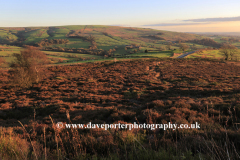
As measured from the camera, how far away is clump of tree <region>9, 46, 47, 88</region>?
2306cm

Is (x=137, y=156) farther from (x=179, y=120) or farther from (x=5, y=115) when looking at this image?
(x=5, y=115)

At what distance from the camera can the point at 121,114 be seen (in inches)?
310

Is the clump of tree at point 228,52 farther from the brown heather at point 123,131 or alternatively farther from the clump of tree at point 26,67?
the clump of tree at point 26,67

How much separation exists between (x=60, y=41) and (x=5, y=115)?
137706 mm

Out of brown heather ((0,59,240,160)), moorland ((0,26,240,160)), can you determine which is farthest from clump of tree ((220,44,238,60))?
brown heather ((0,59,240,160))

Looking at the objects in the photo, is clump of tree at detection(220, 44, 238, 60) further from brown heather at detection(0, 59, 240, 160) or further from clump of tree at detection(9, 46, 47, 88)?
clump of tree at detection(9, 46, 47, 88)

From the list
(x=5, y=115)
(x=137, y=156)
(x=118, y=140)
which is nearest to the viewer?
(x=137, y=156)

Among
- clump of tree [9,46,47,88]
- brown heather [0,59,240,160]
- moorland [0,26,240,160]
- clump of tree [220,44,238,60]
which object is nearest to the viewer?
brown heather [0,59,240,160]

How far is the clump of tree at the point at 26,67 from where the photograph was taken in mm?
23062

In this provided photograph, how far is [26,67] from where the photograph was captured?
24.4 meters

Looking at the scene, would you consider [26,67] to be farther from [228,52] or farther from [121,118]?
[228,52]

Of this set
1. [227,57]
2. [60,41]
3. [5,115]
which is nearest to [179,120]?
[5,115]

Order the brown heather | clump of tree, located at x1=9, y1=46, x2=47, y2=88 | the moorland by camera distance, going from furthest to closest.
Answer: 1. clump of tree, located at x1=9, y1=46, x2=47, y2=88
2. the moorland
3. the brown heather

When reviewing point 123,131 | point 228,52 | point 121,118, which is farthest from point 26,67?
point 228,52
